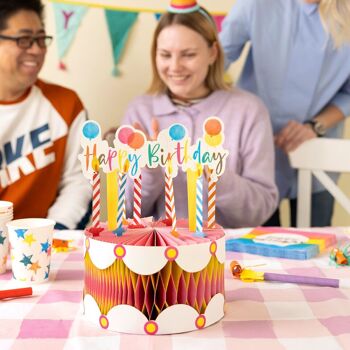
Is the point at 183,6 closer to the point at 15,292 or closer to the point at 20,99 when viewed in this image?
the point at 20,99

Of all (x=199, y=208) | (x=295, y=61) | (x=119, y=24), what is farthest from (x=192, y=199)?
(x=119, y=24)

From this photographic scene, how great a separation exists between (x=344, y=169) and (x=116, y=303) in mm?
1171

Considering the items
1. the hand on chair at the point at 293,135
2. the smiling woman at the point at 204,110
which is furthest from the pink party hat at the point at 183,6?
the hand on chair at the point at 293,135

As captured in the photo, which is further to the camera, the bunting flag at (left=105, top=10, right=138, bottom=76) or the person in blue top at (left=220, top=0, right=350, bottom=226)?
the bunting flag at (left=105, top=10, right=138, bottom=76)

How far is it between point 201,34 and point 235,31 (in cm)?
26

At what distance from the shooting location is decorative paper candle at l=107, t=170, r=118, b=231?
891mm

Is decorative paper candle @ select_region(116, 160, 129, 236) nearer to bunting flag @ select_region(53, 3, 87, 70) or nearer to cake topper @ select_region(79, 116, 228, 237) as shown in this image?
cake topper @ select_region(79, 116, 228, 237)

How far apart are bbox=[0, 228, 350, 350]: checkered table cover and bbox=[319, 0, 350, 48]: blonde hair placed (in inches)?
44.1

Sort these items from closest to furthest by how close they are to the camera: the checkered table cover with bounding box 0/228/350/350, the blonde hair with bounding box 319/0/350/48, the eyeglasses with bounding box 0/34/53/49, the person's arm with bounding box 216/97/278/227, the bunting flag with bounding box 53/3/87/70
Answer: the checkered table cover with bounding box 0/228/350/350
the person's arm with bounding box 216/97/278/227
the eyeglasses with bounding box 0/34/53/49
the blonde hair with bounding box 319/0/350/48
the bunting flag with bounding box 53/3/87/70

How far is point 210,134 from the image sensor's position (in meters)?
0.87

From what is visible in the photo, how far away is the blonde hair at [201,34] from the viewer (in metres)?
1.80

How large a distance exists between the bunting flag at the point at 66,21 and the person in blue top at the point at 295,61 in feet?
1.77

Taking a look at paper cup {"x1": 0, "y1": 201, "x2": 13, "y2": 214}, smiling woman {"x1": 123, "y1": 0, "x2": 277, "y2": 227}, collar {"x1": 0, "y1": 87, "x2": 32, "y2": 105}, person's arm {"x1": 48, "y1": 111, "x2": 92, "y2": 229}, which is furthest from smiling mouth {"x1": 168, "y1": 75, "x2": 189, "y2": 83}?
paper cup {"x1": 0, "y1": 201, "x2": 13, "y2": 214}

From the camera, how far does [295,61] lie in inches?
79.4
